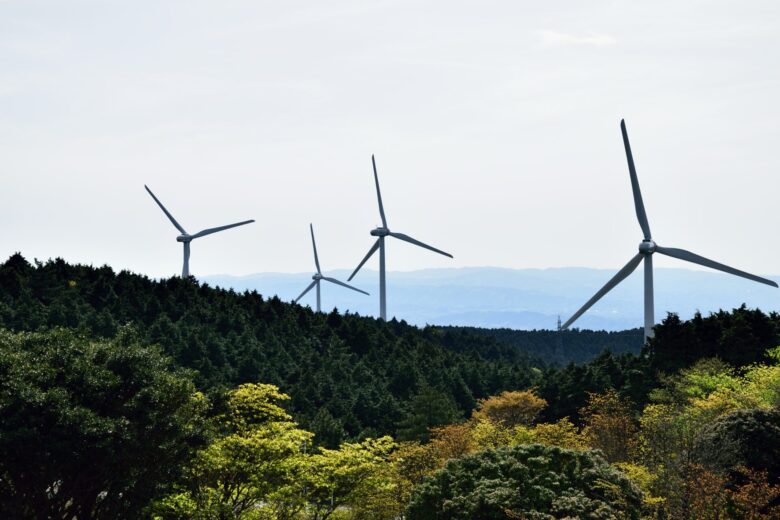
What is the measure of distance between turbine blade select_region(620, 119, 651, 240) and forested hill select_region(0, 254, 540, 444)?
20.2 metres

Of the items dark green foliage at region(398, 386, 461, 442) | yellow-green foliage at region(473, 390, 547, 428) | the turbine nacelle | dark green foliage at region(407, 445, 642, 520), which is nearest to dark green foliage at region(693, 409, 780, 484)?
dark green foliage at region(407, 445, 642, 520)

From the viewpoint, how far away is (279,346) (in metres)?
103

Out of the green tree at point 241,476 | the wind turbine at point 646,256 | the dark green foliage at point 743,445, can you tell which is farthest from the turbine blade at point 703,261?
the green tree at point 241,476

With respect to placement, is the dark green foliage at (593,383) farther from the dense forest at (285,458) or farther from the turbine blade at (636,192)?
the dense forest at (285,458)

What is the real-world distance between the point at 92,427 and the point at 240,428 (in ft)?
25.2

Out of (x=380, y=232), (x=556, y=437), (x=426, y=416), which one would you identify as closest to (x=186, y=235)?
→ (x=380, y=232)

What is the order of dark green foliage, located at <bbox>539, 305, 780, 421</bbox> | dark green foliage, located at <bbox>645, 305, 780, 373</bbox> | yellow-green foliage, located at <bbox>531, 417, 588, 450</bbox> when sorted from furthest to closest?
dark green foliage, located at <bbox>539, 305, 780, 421</bbox>
dark green foliage, located at <bbox>645, 305, 780, 373</bbox>
yellow-green foliage, located at <bbox>531, 417, 588, 450</bbox>

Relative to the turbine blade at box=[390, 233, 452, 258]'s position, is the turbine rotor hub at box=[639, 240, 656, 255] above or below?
below

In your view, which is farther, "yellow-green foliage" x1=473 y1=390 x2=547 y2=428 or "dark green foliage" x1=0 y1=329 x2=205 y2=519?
"yellow-green foliage" x1=473 y1=390 x2=547 y2=428

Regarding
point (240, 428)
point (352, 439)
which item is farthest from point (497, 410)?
point (240, 428)

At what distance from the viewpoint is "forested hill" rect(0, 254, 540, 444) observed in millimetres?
83519

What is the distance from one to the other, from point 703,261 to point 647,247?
426 cm

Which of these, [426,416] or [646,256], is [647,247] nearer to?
[646,256]

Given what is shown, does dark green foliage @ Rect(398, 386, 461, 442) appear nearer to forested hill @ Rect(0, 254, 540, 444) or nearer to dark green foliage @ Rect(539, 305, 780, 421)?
forested hill @ Rect(0, 254, 540, 444)
